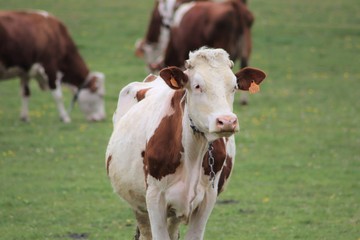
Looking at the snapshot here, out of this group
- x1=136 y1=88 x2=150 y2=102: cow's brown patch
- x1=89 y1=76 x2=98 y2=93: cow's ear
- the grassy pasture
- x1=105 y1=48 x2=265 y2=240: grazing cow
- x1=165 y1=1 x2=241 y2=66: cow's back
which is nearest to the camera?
x1=105 y1=48 x2=265 y2=240: grazing cow

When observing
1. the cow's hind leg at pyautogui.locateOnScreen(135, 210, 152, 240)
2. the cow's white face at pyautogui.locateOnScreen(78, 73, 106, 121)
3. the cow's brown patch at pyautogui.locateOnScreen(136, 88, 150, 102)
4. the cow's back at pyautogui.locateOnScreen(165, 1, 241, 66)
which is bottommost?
the cow's white face at pyautogui.locateOnScreen(78, 73, 106, 121)

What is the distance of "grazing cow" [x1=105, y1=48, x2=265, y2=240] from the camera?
6.38 metres

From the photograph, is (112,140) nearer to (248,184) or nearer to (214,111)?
(214,111)

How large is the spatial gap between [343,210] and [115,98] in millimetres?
9872

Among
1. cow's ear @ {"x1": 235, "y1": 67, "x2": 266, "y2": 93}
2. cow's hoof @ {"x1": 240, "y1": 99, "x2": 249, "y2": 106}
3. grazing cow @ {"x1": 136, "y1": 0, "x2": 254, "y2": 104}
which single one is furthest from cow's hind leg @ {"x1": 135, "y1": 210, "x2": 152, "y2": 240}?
cow's hoof @ {"x1": 240, "y1": 99, "x2": 249, "y2": 106}

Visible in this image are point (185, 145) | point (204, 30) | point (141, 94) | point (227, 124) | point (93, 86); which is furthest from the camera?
point (204, 30)

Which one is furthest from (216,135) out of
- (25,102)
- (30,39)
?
(25,102)

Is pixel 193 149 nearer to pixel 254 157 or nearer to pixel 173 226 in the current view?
pixel 173 226

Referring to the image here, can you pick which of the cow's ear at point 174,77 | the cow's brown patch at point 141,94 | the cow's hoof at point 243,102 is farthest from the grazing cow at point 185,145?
the cow's hoof at point 243,102

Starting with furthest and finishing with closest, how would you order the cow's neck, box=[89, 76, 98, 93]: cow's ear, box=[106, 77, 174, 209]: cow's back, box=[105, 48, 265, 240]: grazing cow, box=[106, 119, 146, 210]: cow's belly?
box=[89, 76, 98, 93]: cow's ear < box=[106, 119, 146, 210]: cow's belly < box=[106, 77, 174, 209]: cow's back < the cow's neck < box=[105, 48, 265, 240]: grazing cow

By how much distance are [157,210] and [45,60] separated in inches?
424

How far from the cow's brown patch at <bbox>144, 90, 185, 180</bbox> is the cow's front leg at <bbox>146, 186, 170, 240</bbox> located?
0.41ft

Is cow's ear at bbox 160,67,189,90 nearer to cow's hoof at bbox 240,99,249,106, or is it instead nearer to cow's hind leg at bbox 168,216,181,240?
cow's hind leg at bbox 168,216,181,240

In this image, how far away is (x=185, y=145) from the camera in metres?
6.69
